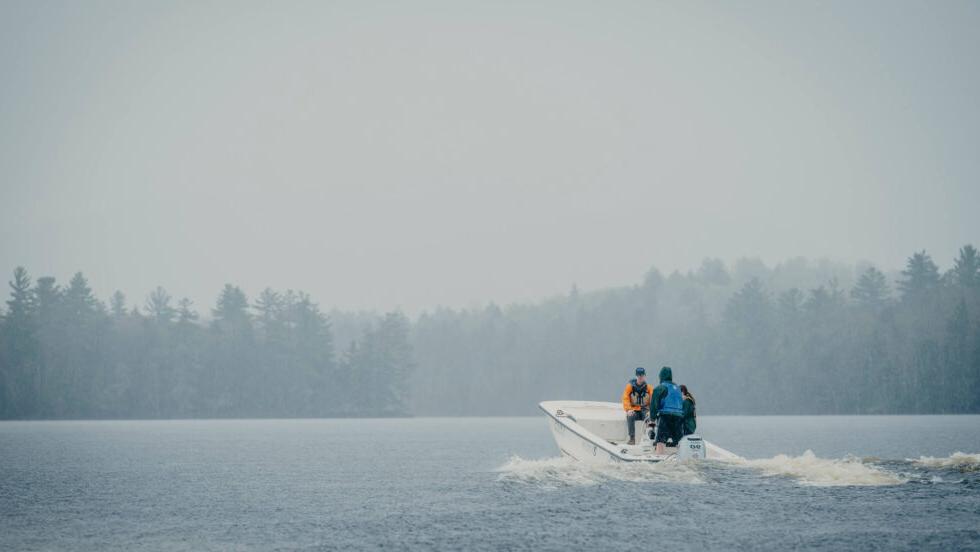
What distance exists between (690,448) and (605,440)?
5.03 metres

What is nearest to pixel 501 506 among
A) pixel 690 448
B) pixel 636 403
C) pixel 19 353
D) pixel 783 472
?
pixel 690 448

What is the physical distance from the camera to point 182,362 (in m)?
128

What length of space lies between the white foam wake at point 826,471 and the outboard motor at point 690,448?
6.29ft

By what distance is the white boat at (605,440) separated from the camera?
26.2m

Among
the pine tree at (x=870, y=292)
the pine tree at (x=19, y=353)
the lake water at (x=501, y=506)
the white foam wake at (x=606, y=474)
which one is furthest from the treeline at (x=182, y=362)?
the white foam wake at (x=606, y=474)

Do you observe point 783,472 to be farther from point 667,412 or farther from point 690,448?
point 667,412

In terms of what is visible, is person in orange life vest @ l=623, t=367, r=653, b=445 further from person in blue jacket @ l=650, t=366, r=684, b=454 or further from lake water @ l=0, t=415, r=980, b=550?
lake water @ l=0, t=415, r=980, b=550

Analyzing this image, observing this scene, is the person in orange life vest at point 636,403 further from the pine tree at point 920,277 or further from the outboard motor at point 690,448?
the pine tree at point 920,277

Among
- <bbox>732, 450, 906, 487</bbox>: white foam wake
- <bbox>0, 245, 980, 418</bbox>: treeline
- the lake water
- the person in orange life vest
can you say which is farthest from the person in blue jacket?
<bbox>0, 245, 980, 418</bbox>: treeline

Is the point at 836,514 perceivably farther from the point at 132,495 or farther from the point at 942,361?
the point at 942,361

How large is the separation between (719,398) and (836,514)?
11575 centimetres

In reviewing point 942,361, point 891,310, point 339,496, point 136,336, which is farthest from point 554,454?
point 136,336

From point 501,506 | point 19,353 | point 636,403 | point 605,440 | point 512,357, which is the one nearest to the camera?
point 501,506

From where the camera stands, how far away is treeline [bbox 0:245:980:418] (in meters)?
117
